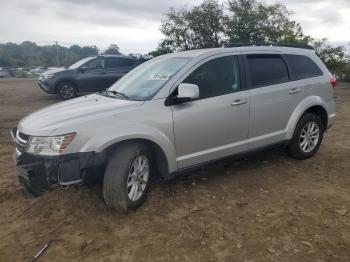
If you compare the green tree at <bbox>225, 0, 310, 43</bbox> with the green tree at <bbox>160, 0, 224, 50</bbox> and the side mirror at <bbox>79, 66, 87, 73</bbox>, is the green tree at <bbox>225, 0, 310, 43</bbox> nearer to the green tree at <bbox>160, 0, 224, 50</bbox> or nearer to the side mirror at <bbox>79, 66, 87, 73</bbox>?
the green tree at <bbox>160, 0, 224, 50</bbox>

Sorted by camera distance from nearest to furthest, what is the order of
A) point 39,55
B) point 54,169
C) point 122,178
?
point 54,169
point 122,178
point 39,55

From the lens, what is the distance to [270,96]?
4.96 meters

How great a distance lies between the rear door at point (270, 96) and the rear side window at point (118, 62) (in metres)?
8.93

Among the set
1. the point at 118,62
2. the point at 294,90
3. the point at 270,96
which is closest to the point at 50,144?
the point at 270,96

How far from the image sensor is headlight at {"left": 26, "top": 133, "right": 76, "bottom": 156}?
11.4ft

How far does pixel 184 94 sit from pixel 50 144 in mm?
1431

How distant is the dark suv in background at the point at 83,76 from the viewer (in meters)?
12.6

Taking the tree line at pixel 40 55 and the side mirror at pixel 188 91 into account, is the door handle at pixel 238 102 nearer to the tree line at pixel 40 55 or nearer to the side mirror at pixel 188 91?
the side mirror at pixel 188 91

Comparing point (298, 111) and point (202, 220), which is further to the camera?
point (298, 111)

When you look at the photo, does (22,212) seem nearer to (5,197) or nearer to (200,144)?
(5,197)

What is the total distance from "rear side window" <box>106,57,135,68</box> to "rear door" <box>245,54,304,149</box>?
8.93 m

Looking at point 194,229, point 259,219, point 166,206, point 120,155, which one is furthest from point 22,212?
point 259,219

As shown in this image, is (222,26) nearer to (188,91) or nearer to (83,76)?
(83,76)

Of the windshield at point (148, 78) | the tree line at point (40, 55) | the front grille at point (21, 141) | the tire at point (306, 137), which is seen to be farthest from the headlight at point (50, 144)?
the tree line at point (40, 55)
